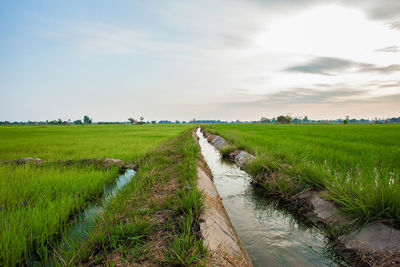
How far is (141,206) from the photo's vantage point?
2723 millimetres

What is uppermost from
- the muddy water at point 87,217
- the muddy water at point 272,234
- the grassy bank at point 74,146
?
the grassy bank at point 74,146

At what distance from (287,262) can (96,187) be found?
384cm

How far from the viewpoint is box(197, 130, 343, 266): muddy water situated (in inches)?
85.2

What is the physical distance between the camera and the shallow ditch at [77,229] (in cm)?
182

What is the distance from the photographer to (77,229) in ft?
8.01

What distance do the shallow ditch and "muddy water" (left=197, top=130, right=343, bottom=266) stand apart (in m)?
2.28

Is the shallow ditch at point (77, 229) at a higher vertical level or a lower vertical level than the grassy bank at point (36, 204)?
lower

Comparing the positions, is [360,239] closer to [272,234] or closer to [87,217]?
[272,234]

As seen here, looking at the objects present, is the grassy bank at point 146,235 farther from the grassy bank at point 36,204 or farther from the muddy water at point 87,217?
the grassy bank at point 36,204

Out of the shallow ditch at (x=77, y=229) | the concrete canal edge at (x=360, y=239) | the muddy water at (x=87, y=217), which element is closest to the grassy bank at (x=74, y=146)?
the muddy water at (x=87, y=217)

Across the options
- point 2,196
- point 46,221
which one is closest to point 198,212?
point 46,221

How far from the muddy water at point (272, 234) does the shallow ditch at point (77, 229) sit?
7.48ft

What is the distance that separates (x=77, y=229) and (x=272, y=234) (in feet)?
9.76

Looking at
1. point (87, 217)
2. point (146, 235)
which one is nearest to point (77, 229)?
point (87, 217)
